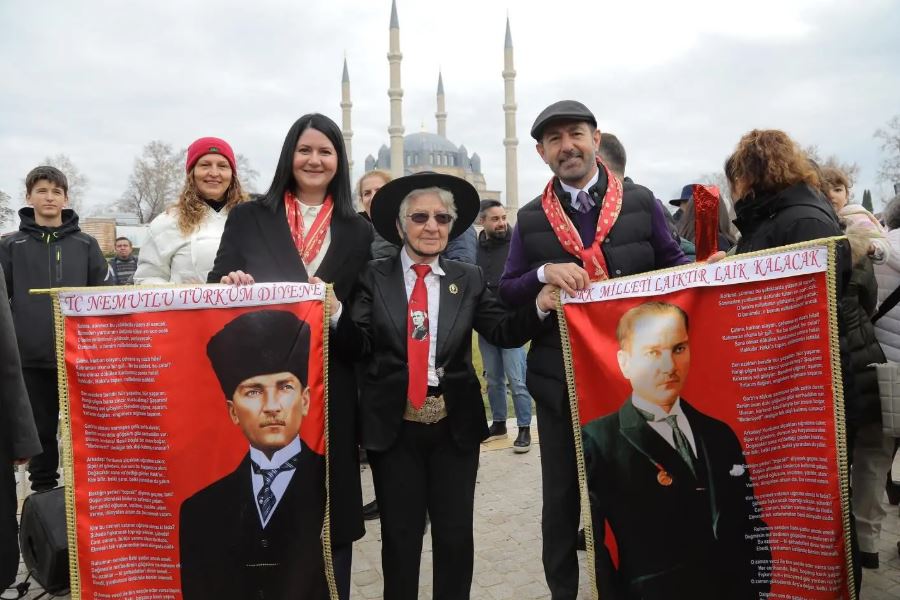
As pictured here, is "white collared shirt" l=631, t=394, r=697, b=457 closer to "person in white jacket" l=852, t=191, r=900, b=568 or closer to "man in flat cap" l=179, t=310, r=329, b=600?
"man in flat cap" l=179, t=310, r=329, b=600

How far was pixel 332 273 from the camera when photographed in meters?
2.91

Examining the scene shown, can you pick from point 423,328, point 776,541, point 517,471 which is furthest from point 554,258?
point 517,471

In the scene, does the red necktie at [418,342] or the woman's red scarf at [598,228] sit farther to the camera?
the woman's red scarf at [598,228]

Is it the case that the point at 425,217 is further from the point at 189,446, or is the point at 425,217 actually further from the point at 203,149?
the point at 203,149

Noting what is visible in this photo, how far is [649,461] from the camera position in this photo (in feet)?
8.98

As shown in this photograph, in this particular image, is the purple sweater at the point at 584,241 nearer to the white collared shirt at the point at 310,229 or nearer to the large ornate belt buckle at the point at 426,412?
the large ornate belt buckle at the point at 426,412

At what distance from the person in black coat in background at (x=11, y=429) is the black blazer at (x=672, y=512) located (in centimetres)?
249

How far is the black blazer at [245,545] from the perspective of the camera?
8.52ft

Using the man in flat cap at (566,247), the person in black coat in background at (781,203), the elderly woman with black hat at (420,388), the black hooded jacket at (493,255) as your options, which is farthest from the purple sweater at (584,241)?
the black hooded jacket at (493,255)

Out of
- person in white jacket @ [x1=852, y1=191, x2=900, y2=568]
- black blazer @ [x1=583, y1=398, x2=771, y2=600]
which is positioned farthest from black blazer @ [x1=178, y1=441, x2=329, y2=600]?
person in white jacket @ [x1=852, y1=191, x2=900, y2=568]

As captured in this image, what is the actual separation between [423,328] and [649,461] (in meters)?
1.13

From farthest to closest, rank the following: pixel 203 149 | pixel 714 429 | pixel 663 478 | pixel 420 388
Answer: pixel 203 149, pixel 420 388, pixel 663 478, pixel 714 429

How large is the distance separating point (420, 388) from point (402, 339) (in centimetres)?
23

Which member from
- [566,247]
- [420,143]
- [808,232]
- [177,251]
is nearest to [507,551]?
[566,247]
